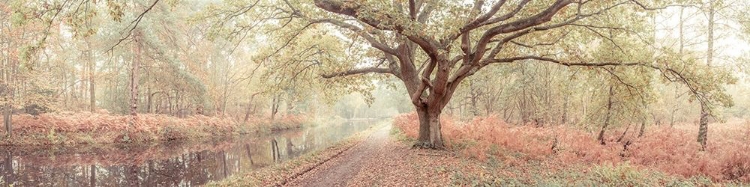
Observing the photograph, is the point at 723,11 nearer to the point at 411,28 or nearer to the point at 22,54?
the point at 411,28

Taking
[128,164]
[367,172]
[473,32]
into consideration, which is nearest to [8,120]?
[128,164]

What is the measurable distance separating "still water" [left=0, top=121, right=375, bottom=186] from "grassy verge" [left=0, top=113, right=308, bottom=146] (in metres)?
1.08

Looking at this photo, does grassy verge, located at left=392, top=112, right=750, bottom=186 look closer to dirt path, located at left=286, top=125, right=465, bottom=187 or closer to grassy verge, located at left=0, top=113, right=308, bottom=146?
dirt path, located at left=286, top=125, right=465, bottom=187

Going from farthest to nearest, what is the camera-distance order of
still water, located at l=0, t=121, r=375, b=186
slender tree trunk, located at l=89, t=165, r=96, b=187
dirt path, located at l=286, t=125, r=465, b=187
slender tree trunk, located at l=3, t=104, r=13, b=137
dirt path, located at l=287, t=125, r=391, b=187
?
slender tree trunk, located at l=3, t=104, r=13, b=137 → still water, located at l=0, t=121, r=375, b=186 → slender tree trunk, located at l=89, t=165, r=96, b=187 → dirt path, located at l=287, t=125, r=391, b=187 → dirt path, located at l=286, t=125, r=465, b=187

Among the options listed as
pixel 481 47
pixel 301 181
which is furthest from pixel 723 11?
pixel 301 181

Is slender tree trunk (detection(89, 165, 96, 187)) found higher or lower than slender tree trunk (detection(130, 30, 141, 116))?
lower

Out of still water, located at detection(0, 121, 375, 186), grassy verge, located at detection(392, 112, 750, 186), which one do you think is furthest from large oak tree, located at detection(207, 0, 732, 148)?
still water, located at detection(0, 121, 375, 186)

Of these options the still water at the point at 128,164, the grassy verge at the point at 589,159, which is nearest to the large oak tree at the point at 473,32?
the grassy verge at the point at 589,159

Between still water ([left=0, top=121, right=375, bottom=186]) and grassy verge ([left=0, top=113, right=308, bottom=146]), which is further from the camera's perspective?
grassy verge ([left=0, top=113, right=308, bottom=146])

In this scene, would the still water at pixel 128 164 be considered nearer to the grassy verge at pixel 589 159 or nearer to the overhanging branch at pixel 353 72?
the overhanging branch at pixel 353 72

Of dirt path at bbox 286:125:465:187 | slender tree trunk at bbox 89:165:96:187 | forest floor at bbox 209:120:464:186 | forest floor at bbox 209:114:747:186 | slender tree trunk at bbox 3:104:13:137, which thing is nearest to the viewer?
forest floor at bbox 209:114:747:186

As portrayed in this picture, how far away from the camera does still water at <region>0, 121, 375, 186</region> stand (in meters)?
14.2

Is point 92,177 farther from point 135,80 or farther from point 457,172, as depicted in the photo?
point 457,172

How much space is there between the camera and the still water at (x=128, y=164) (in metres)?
14.2
